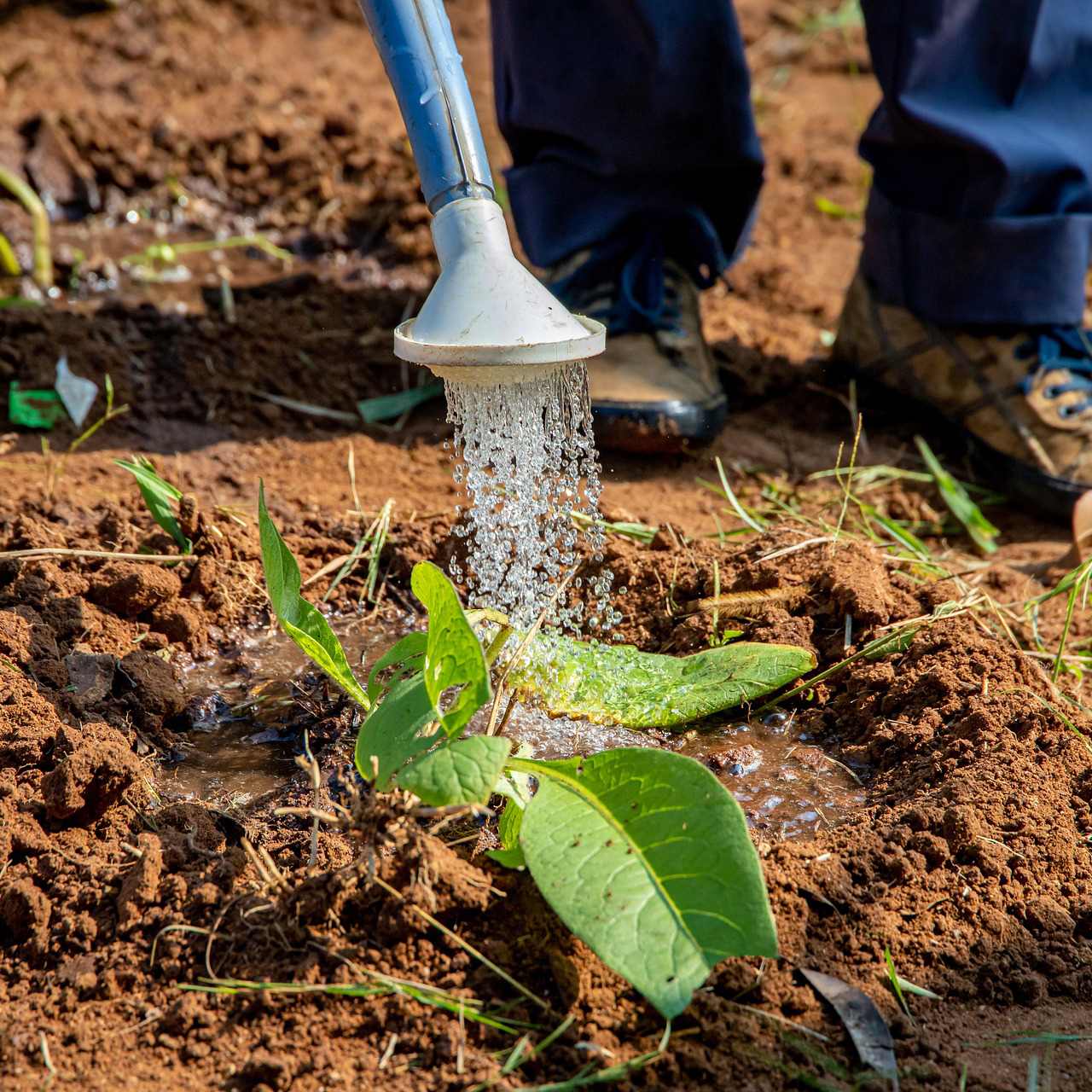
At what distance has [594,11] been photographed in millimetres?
2309

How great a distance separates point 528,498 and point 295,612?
502 mm

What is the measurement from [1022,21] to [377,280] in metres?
1.80

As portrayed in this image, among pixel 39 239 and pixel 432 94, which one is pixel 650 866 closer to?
pixel 432 94

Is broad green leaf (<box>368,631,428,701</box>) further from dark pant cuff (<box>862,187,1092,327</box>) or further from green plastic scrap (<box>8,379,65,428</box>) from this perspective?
dark pant cuff (<box>862,187,1092,327</box>)

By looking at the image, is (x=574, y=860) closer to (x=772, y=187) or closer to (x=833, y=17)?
(x=772, y=187)

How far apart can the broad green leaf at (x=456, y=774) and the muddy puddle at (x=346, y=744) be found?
1.48 ft

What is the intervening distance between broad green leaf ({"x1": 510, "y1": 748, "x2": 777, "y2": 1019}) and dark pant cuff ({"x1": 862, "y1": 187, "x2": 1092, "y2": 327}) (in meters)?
1.66

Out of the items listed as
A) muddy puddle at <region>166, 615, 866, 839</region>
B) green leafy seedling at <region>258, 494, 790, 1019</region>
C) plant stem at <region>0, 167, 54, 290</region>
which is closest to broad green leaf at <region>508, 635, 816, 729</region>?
muddy puddle at <region>166, 615, 866, 839</region>

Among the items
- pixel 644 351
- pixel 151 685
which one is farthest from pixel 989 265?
pixel 151 685

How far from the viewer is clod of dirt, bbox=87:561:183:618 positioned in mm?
1754

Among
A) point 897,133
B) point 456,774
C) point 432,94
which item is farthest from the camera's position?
point 897,133

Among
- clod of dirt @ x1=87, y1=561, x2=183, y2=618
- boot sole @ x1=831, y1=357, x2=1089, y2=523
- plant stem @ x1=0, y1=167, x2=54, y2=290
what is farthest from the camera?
plant stem @ x1=0, y1=167, x2=54, y2=290

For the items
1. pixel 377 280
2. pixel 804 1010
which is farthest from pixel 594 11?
pixel 804 1010

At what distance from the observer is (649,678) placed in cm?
165
